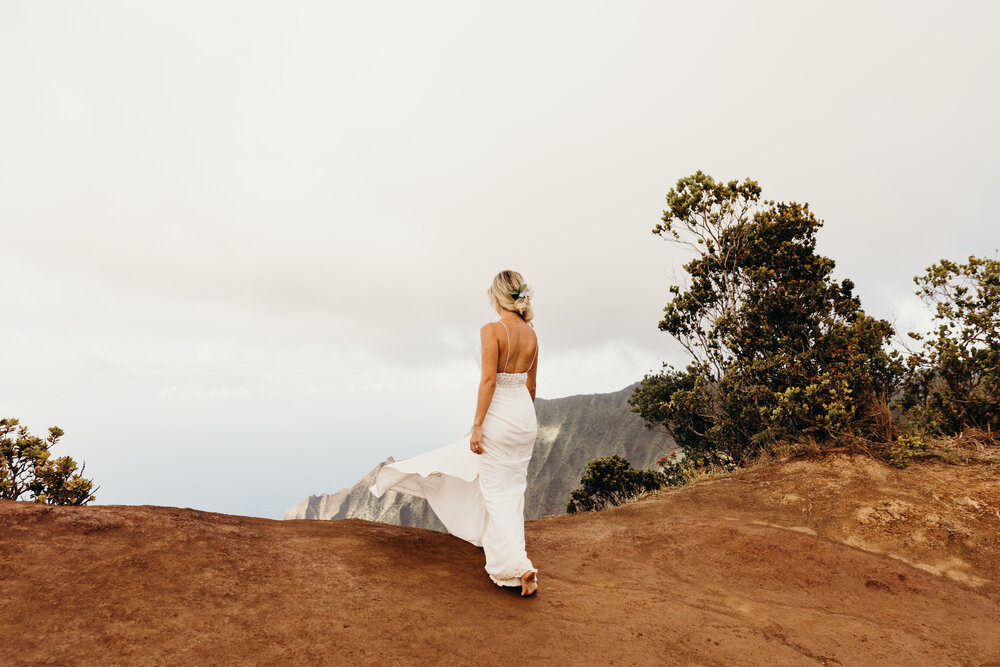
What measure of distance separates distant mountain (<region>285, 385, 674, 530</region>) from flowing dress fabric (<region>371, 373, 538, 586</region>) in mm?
63901

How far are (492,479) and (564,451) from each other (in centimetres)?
7696

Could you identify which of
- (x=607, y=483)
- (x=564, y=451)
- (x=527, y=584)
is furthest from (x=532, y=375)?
(x=564, y=451)

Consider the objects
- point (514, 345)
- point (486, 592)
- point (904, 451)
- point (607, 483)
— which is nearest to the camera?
point (486, 592)

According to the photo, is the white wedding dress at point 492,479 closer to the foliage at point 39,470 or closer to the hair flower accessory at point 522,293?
the hair flower accessory at point 522,293

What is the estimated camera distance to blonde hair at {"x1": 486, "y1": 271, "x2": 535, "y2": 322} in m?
4.77

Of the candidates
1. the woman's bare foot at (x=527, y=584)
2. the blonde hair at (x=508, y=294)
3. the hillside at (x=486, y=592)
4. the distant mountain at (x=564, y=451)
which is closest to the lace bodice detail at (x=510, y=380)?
the blonde hair at (x=508, y=294)

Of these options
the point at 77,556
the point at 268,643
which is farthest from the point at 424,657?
the point at 77,556

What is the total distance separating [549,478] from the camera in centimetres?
7450

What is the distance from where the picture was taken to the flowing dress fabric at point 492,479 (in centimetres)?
440

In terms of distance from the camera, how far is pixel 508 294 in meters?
4.79

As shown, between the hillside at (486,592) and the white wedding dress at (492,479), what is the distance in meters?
0.32

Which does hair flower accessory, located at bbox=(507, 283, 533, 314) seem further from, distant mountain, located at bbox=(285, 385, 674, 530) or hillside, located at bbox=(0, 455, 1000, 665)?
distant mountain, located at bbox=(285, 385, 674, 530)

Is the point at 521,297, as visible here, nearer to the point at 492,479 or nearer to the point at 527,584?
the point at 492,479

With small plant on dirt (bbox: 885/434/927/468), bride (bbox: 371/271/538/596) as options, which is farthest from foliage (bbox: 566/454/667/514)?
bride (bbox: 371/271/538/596)
